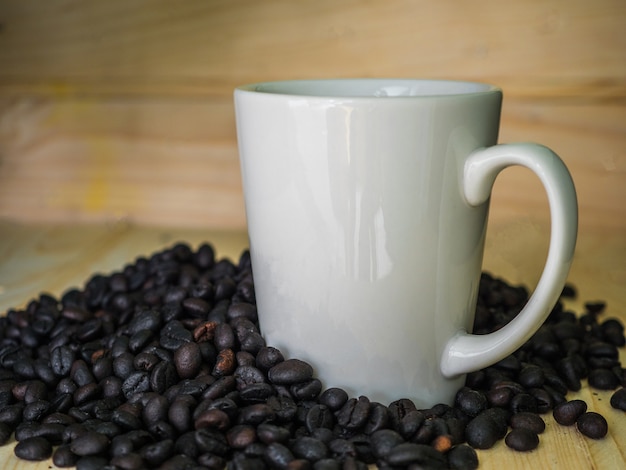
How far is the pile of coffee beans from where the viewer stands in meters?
0.63

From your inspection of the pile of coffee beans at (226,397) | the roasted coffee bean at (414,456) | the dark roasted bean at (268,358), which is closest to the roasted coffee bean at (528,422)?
the pile of coffee beans at (226,397)

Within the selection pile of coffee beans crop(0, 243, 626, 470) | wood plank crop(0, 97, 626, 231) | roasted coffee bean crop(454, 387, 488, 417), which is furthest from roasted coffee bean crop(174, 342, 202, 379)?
wood plank crop(0, 97, 626, 231)

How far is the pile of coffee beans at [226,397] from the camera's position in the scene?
626mm

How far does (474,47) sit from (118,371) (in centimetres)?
84

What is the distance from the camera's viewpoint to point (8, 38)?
141 centimetres

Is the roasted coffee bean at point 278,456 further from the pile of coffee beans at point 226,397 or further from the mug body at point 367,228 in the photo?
the mug body at point 367,228

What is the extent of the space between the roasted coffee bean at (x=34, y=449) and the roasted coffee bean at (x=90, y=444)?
3 cm

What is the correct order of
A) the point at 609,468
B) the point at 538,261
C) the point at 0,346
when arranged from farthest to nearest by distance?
the point at 538,261 → the point at 0,346 → the point at 609,468

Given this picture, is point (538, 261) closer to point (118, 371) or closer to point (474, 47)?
point (474, 47)

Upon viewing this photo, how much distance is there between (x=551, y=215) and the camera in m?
0.62

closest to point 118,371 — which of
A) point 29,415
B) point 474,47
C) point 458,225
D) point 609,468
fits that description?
point 29,415

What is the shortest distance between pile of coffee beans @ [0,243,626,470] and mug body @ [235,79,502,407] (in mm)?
32

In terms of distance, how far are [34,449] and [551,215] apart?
47cm

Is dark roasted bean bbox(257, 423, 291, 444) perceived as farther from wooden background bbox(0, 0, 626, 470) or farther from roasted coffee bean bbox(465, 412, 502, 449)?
wooden background bbox(0, 0, 626, 470)
